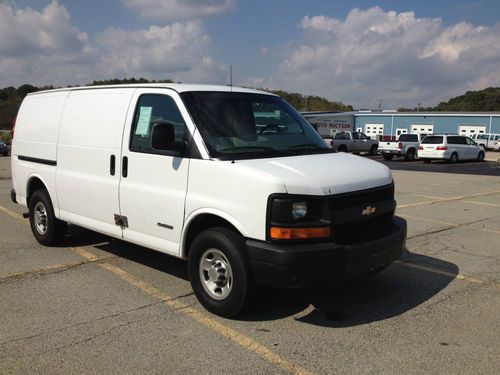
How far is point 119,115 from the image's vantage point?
5.36 metres

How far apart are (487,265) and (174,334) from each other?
418 centimetres

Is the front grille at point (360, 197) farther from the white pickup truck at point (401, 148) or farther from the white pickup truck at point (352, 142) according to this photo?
the white pickup truck at point (352, 142)

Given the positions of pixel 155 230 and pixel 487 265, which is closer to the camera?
pixel 155 230

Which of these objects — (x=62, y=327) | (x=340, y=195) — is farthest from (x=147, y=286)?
(x=340, y=195)

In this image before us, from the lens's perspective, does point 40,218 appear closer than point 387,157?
Yes

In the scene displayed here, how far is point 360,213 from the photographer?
4324mm

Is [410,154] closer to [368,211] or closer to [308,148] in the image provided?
[308,148]

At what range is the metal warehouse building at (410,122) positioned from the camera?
168 ft

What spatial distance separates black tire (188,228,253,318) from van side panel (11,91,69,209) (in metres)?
2.84

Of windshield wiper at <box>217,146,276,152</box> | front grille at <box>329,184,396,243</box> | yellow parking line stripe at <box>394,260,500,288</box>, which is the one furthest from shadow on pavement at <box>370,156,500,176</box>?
windshield wiper at <box>217,146,276,152</box>

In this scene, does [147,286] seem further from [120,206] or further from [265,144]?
[265,144]

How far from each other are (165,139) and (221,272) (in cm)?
130

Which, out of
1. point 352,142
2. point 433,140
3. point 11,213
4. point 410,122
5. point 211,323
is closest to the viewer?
point 211,323

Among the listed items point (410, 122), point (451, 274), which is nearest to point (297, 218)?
point (451, 274)
